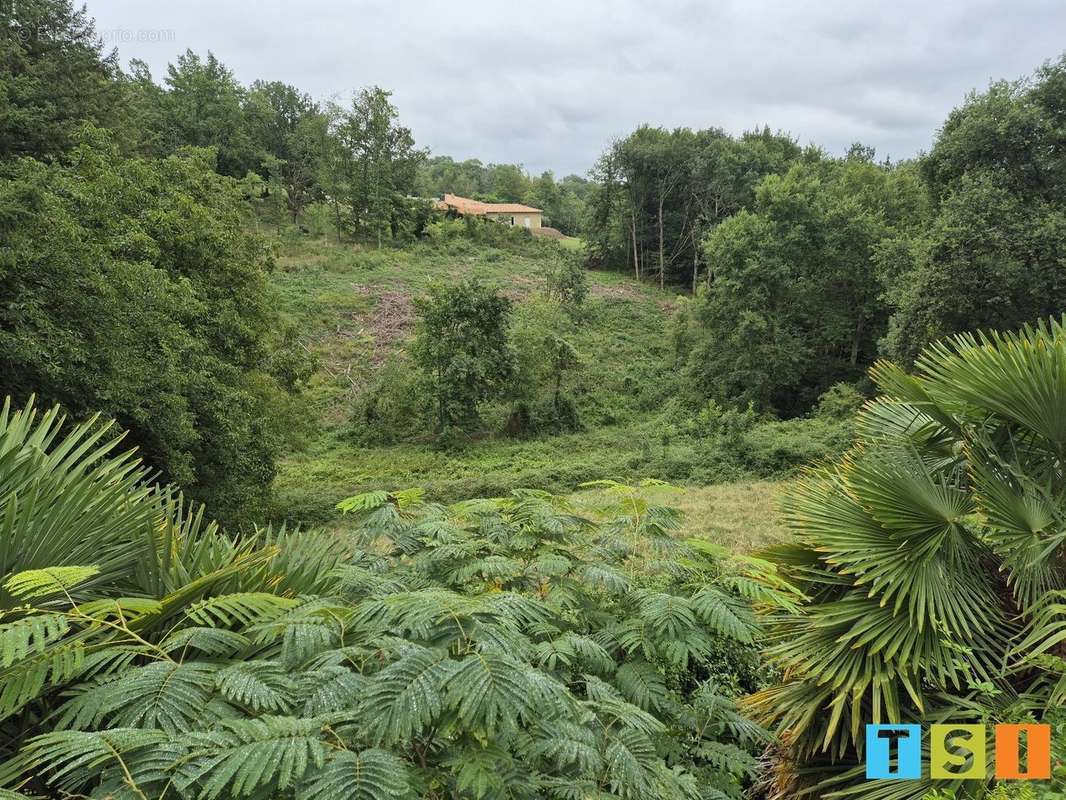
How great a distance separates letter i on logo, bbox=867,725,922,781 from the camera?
2.84 meters

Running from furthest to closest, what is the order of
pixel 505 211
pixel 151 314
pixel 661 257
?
pixel 505 211 < pixel 661 257 < pixel 151 314

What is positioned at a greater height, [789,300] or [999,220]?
[999,220]

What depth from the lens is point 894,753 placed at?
297cm

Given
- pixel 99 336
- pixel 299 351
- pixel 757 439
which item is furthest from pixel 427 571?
pixel 757 439

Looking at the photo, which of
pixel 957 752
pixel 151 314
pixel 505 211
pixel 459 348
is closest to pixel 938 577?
pixel 957 752

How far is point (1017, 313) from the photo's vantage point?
591 inches

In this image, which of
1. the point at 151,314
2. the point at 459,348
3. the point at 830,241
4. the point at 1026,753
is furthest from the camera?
the point at 830,241

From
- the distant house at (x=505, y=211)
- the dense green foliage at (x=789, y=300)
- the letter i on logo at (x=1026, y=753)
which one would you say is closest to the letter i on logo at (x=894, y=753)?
the letter i on logo at (x=1026, y=753)

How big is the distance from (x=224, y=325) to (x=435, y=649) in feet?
35.4

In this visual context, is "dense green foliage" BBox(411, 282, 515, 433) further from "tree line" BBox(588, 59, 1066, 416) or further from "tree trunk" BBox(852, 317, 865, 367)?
"tree trunk" BBox(852, 317, 865, 367)

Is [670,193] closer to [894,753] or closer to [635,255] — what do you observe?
[635,255]

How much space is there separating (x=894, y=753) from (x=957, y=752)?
286 millimetres

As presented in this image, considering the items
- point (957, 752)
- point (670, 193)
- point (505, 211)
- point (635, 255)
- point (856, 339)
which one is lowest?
point (957, 752)

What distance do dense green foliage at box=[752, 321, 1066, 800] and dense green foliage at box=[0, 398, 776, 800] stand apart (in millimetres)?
780
